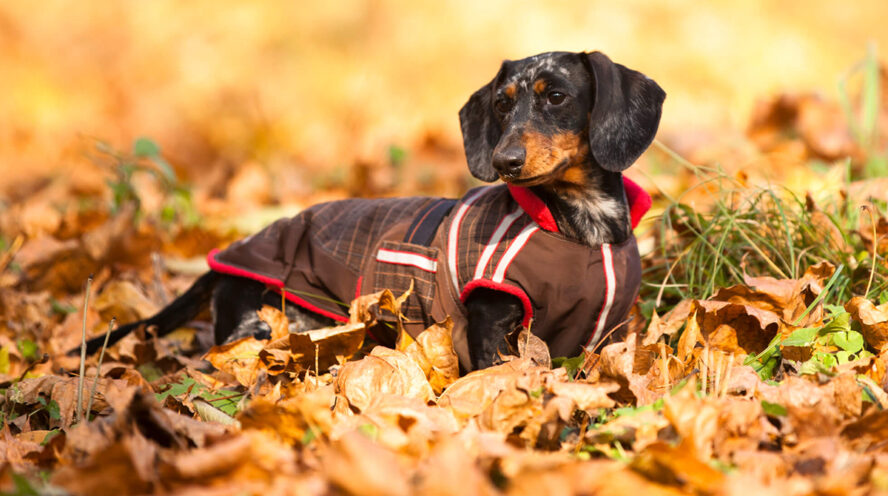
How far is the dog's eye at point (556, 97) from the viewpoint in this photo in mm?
2504

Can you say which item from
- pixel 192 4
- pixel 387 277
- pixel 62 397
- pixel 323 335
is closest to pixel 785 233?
pixel 387 277

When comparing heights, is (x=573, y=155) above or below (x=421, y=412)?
above

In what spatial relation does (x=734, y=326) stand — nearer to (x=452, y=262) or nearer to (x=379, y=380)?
(x=452, y=262)

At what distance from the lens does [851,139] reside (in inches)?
202

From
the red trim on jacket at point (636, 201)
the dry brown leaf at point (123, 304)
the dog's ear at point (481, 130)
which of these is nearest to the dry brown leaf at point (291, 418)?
the dog's ear at point (481, 130)

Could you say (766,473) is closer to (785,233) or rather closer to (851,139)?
(785,233)

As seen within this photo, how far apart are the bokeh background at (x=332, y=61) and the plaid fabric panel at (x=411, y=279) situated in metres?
4.30

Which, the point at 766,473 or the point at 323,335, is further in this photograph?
the point at 323,335

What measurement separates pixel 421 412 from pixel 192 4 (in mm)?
8040

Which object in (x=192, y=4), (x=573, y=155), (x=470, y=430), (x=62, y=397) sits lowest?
(x=62, y=397)

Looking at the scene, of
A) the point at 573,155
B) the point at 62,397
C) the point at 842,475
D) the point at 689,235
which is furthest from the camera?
the point at 689,235

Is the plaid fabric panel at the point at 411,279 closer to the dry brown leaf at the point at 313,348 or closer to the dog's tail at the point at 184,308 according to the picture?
the dry brown leaf at the point at 313,348

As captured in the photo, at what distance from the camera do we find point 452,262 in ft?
8.00

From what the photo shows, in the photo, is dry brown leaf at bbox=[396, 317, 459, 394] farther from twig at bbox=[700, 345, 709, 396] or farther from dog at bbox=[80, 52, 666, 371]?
twig at bbox=[700, 345, 709, 396]
